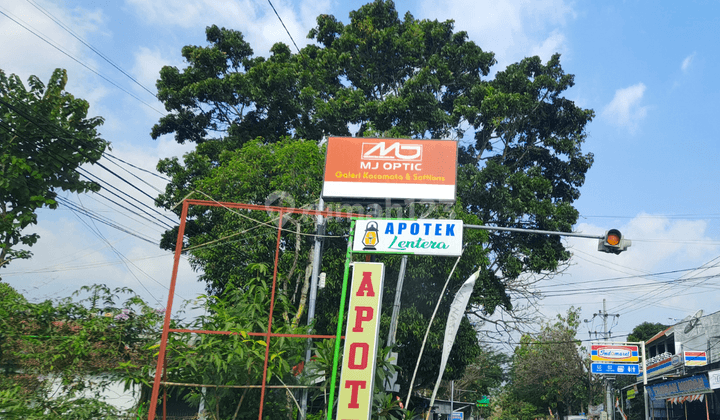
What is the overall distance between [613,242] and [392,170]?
5.44 m

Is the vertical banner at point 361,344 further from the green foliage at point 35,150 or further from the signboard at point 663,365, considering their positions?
the signboard at point 663,365

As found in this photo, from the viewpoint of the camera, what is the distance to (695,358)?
29016 mm

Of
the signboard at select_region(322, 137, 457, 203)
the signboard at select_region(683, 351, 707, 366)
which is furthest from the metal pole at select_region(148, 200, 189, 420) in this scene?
the signboard at select_region(683, 351, 707, 366)

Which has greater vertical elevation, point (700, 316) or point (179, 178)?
point (179, 178)

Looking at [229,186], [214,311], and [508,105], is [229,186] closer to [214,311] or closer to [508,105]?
[214,311]

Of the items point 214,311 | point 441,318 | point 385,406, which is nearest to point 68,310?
point 214,311

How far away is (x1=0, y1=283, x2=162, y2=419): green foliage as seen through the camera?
11.0 meters

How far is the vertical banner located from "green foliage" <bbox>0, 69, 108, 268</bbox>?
13.8 m

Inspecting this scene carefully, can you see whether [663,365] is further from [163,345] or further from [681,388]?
[163,345]

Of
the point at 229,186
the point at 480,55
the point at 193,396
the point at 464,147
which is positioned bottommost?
the point at 193,396

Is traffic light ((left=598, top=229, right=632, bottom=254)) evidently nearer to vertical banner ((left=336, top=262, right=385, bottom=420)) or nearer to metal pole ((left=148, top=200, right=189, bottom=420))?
vertical banner ((left=336, top=262, right=385, bottom=420))

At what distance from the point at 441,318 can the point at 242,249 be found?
8175mm

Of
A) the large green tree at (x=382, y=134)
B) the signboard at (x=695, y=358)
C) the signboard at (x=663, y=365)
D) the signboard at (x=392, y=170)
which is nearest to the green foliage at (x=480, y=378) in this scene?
the signboard at (x=663, y=365)

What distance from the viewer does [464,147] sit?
28406 mm
